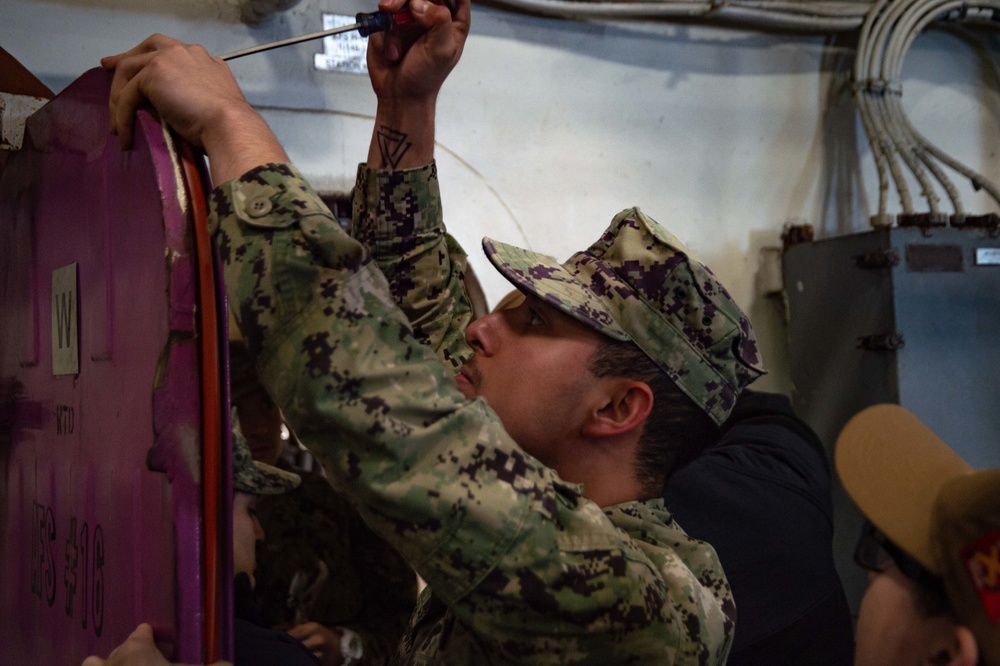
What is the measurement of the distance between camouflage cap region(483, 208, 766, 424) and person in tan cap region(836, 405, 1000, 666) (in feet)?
0.53

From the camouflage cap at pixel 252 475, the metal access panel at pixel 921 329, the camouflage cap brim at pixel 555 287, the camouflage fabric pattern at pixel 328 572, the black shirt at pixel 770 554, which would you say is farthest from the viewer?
the metal access panel at pixel 921 329

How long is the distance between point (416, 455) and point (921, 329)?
1.77 meters

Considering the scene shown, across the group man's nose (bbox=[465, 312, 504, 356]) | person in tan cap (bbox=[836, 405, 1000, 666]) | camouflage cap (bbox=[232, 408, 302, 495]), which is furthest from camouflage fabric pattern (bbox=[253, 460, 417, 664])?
person in tan cap (bbox=[836, 405, 1000, 666])

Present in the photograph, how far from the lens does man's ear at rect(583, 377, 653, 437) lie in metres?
0.98

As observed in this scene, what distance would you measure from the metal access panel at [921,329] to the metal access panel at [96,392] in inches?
70.1

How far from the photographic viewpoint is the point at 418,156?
3.61 ft

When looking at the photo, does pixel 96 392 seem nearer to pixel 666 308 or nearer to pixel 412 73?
pixel 412 73

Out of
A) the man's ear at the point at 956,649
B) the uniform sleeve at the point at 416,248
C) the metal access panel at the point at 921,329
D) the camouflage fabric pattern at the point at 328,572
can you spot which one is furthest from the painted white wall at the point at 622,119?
the man's ear at the point at 956,649

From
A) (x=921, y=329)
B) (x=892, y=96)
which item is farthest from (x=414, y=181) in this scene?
(x=892, y=96)

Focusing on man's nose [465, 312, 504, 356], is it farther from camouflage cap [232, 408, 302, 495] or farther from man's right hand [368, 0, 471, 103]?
camouflage cap [232, 408, 302, 495]

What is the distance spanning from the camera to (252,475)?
4.03ft

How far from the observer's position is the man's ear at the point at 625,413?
38.4 inches

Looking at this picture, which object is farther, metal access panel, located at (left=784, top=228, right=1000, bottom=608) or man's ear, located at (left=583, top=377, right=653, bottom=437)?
metal access panel, located at (left=784, top=228, right=1000, bottom=608)

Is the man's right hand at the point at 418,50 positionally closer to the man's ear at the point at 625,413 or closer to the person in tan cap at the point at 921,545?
the man's ear at the point at 625,413
